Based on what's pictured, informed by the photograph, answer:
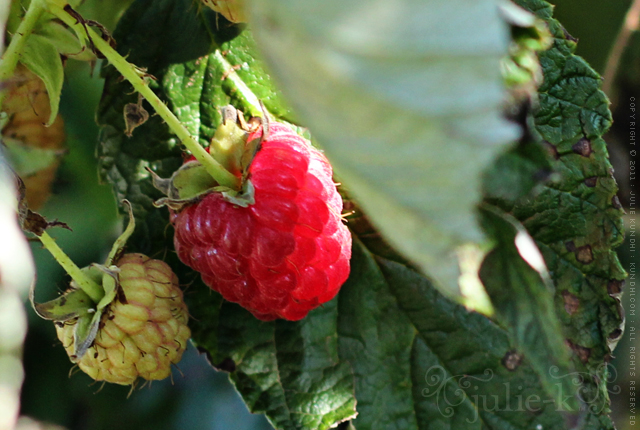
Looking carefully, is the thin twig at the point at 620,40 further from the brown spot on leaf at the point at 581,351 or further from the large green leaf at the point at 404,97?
the large green leaf at the point at 404,97

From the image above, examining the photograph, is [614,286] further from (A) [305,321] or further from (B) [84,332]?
(B) [84,332]

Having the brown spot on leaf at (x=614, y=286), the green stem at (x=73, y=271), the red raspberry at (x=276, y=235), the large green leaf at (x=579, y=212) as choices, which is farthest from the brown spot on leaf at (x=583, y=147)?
the green stem at (x=73, y=271)

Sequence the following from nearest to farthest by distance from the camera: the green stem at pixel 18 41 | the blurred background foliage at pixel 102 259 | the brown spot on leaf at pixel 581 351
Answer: the green stem at pixel 18 41 → the brown spot on leaf at pixel 581 351 → the blurred background foliage at pixel 102 259

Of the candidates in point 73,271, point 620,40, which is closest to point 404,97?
point 73,271

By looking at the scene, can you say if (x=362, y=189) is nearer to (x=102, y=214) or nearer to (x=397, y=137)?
(x=397, y=137)

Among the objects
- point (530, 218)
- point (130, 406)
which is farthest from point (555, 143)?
point (130, 406)

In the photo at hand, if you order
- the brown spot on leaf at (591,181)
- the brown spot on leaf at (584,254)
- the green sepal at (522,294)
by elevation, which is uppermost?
the green sepal at (522,294)
